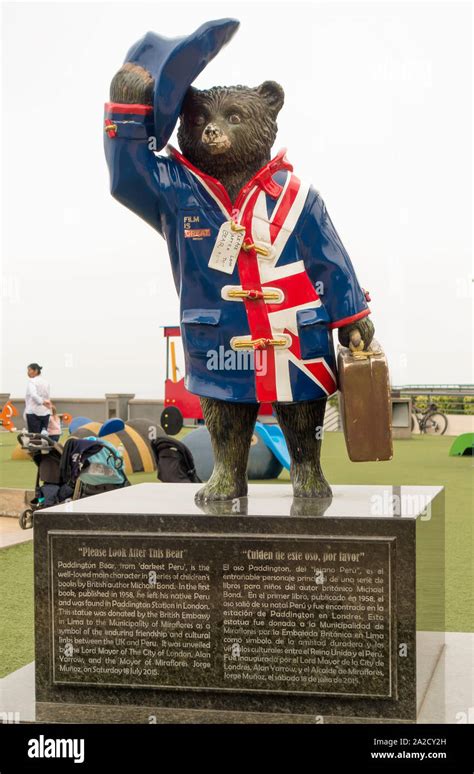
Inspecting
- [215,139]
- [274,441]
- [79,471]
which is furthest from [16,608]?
[274,441]

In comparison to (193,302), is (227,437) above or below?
below

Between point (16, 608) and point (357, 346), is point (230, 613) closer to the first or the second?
point (357, 346)

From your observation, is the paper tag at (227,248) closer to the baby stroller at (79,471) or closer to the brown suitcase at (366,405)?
the brown suitcase at (366,405)

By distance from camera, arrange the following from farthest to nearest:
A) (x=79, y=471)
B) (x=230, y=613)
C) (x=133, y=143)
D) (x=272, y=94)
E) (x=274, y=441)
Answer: (x=274, y=441)
(x=79, y=471)
(x=272, y=94)
(x=133, y=143)
(x=230, y=613)

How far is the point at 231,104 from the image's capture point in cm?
343

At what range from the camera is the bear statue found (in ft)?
11.1

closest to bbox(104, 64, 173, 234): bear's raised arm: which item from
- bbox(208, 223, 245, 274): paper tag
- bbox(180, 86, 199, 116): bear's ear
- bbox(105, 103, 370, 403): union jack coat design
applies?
bbox(105, 103, 370, 403): union jack coat design

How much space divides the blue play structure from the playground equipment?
3910mm

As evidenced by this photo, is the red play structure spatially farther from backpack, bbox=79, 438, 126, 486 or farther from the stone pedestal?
the stone pedestal

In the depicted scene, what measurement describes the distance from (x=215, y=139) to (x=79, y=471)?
131 inches

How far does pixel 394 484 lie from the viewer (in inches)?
332
